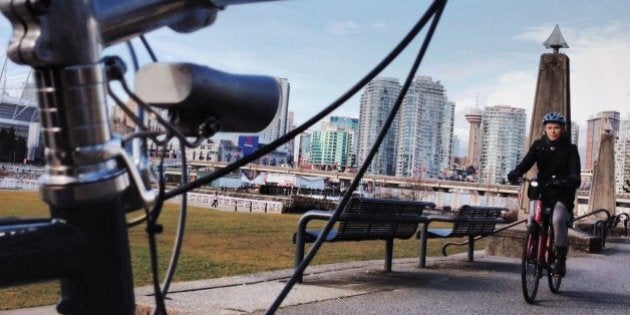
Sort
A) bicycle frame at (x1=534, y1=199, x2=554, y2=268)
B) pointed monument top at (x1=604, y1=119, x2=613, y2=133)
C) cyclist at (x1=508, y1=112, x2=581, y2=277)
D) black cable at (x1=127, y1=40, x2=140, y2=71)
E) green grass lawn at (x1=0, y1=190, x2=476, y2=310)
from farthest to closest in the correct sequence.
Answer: pointed monument top at (x1=604, y1=119, x2=613, y2=133) → cyclist at (x1=508, y1=112, x2=581, y2=277) → bicycle frame at (x1=534, y1=199, x2=554, y2=268) → green grass lawn at (x1=0, y1=190, x2=476, y2=310) → black cable at (x1=127, y1=40, x2=140, y2=71)

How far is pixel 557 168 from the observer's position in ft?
23.6

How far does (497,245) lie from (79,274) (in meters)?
10.7

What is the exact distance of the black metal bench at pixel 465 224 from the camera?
820 cm

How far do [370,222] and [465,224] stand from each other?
2.53 meters

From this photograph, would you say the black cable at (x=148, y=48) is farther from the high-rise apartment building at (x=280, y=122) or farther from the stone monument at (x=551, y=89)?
the stone monument at (x=551, y=89)

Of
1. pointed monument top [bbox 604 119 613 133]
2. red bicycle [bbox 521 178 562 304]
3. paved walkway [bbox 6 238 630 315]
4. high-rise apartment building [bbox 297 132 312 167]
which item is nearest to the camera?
high-rise apartment building [bbox 297 132 312 167]

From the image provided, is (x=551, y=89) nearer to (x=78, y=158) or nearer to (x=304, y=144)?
(x=304, y=144)

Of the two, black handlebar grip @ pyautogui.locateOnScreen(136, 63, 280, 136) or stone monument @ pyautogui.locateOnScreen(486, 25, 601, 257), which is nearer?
black handlebar grip @ pyautogui.locateOnScreen(136, 63, 280, 136)

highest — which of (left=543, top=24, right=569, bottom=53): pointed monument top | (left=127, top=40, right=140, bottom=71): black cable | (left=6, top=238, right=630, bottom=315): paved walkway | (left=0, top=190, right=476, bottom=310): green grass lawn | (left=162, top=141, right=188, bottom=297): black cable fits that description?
(left=543, top=24, right=569, bottom=53): pointed monument top

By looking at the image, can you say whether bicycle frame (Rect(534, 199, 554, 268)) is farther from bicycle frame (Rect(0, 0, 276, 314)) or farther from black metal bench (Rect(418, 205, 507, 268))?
bicycle frame (Rect(0, 0, 276, 314))

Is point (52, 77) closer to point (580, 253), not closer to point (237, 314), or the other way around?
point (237, 314)

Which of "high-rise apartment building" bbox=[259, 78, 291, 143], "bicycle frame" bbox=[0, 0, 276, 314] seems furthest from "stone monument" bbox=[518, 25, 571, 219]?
"bicycle frame" bbox=[0, 0, 276, 314]

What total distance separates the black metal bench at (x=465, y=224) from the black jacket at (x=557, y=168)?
137 cm

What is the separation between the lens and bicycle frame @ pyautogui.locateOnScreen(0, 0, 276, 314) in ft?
2.75
